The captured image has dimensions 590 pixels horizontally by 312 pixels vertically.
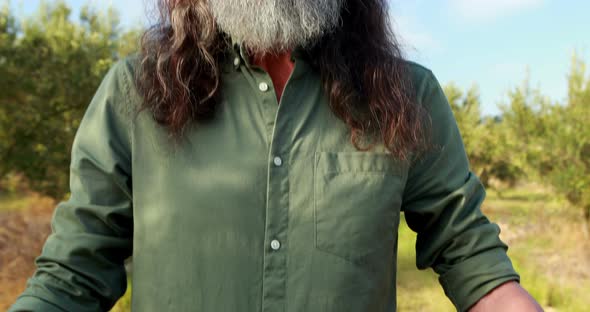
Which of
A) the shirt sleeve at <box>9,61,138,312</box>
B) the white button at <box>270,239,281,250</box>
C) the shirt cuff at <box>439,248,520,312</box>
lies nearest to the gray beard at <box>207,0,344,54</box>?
the shirt sleeve at <box>9,61,138,312</box>

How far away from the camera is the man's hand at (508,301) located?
148 centimetres

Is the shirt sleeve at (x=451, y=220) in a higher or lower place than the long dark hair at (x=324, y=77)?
lower

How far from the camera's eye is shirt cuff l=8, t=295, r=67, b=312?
1.36m

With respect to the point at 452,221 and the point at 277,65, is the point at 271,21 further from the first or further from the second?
the point at 452,221

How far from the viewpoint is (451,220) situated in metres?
1.62

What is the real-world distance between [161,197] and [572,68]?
10.9 m

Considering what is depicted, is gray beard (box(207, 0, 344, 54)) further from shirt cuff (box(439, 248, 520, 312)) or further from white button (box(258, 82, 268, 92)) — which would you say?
shirt cuff (box(439, 248, 520, 312))

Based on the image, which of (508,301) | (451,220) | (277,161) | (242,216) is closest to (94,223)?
(242,216)

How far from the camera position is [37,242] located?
8.52 metres

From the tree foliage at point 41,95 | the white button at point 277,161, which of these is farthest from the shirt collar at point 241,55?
the tree foliage at point 41,95

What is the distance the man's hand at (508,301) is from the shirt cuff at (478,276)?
14 mm

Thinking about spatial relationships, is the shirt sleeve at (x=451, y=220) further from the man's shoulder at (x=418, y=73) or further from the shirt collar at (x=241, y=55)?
the shirt collar at (x=241, y=55)

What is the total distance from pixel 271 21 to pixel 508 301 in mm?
940

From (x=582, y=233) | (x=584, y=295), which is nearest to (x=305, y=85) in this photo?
(x=584, y=295)
